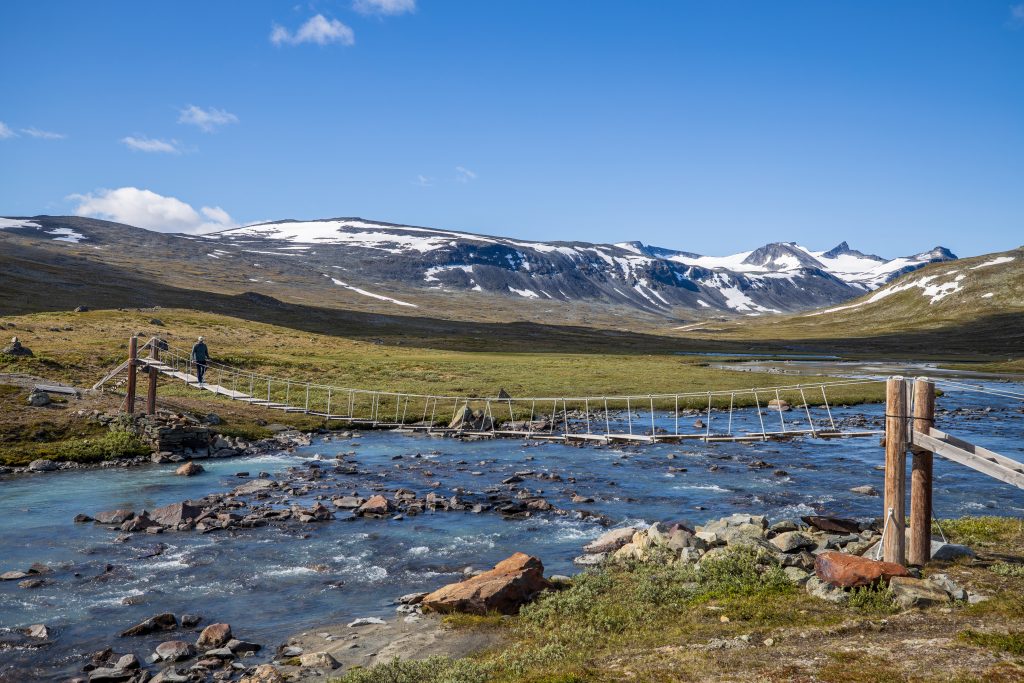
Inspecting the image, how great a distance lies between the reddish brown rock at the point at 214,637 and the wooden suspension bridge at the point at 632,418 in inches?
468

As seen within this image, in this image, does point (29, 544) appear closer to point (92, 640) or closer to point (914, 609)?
point (92, 640)

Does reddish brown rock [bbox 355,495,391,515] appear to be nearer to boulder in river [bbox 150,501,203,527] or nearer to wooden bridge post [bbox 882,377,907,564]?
boulder in river [bbox 150,501,203,527]

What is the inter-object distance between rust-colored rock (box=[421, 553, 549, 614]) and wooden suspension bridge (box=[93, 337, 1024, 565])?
7027 mm

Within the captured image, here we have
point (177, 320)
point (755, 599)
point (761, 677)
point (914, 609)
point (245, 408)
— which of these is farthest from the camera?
point (177, 320)

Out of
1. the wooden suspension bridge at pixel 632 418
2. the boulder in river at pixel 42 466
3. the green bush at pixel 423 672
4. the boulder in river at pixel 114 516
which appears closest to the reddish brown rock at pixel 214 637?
the green bush at pixel 423 672

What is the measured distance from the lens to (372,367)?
66.4 meters

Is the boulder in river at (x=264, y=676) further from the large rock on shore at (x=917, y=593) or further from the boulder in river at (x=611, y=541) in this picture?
the large rock on shore at (x=917, y=593)

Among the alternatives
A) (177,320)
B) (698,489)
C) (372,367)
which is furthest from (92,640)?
(177,320)

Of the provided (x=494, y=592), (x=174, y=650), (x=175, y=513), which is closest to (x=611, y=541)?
(x=494, y=592)

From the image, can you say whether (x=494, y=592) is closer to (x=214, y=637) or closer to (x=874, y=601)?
(x=214, y=637)

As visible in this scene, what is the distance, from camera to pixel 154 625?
15.5 metres

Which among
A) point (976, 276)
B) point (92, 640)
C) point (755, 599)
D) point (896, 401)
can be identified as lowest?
point (92, 640)

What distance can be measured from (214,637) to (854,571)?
13122 millimetres

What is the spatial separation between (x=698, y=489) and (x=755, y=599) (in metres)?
14.7
